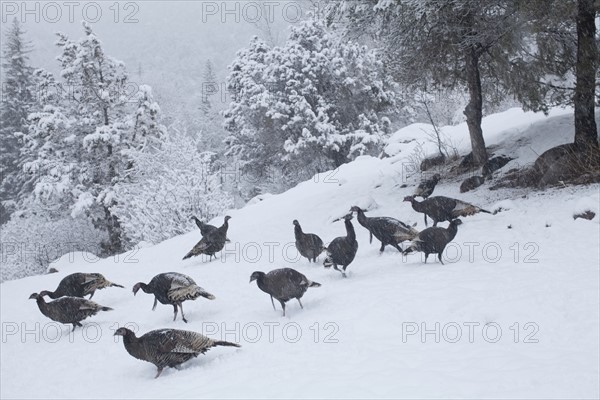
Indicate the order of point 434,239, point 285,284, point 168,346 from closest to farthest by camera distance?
point 168,346
point 285,284
point 434,239

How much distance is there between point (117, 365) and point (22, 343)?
3.24 meters

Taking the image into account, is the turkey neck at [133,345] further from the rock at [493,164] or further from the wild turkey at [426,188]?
the rock at [493,164]

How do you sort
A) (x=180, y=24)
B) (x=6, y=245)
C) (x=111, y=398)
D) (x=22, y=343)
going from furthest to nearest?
(x=180, y=24), (x=6, y=245), (x=22, y=343), (x=111, y=398)

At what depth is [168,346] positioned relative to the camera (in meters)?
5.85

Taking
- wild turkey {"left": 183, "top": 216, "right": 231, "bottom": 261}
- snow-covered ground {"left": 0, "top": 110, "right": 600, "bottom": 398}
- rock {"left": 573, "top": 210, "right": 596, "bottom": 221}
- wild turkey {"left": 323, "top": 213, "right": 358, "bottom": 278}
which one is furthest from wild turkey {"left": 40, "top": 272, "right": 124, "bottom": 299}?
rock {"left": 573, "top": 210, "right": 596, "bottom": 221}

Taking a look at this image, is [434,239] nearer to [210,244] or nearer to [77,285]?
[210,244]

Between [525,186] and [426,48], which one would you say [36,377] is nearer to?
[525,186]

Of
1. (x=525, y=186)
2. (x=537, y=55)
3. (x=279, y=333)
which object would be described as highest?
(x=537, y=55)

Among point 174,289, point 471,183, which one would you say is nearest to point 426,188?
point 471,183

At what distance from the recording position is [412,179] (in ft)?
48.9

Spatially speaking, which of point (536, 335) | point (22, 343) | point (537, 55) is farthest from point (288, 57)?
point (536, 335)

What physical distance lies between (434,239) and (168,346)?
4.85 m

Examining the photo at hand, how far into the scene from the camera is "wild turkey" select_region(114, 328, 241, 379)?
5.85m

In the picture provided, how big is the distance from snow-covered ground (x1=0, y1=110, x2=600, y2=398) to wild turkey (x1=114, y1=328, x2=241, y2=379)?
200 millimetres
